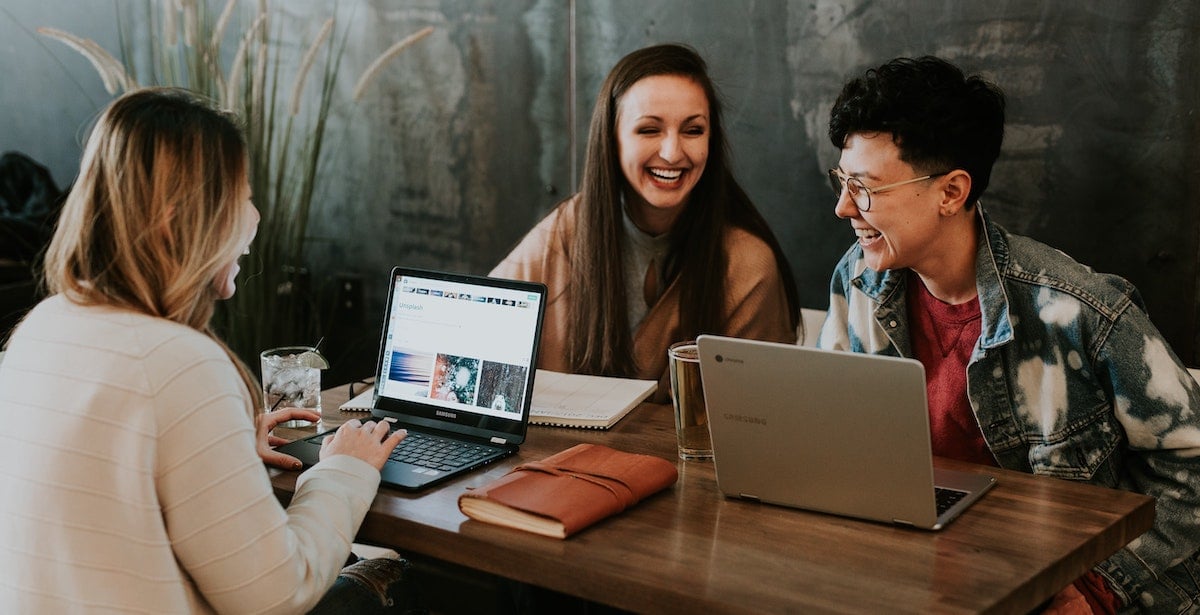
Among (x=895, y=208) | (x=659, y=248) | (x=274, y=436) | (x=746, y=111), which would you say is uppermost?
(x=746, y=111)

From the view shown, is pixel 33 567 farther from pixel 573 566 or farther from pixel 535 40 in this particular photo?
pixel 535 40

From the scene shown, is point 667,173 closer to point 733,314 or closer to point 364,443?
point 733,314

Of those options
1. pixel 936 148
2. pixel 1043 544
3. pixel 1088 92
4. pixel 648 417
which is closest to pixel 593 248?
pixel 648 417

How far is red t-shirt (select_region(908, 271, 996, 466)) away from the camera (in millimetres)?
1933

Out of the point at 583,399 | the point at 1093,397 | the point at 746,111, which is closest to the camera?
the point at 1093,397

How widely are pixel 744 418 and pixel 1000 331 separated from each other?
54 centimetres

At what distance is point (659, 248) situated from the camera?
255 cm

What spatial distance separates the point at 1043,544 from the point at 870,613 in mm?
310

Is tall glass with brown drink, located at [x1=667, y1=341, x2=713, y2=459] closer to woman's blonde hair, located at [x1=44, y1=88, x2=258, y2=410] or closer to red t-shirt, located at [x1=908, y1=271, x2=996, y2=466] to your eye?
red t-shirt, located at [x1=908, y1=271, x2=996, y2=466]

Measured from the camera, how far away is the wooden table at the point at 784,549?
1.28 metres

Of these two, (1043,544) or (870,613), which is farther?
(1043,544)

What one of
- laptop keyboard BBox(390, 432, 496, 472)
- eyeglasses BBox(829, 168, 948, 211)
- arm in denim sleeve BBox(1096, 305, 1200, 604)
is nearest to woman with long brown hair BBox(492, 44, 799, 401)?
eyeglasses BBox(829, 168, 948, 211)

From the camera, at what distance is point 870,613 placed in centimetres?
122

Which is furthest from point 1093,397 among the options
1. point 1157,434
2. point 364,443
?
point 364,443
